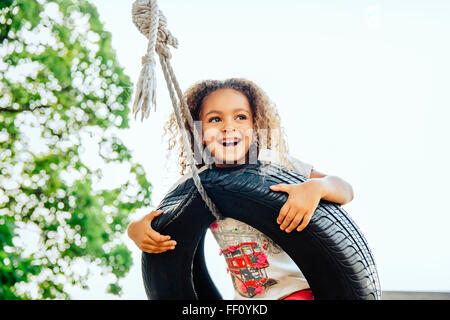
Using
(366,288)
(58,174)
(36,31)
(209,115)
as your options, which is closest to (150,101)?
(209,115)

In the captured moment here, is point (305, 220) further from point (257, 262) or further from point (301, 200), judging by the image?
point (257, 262)

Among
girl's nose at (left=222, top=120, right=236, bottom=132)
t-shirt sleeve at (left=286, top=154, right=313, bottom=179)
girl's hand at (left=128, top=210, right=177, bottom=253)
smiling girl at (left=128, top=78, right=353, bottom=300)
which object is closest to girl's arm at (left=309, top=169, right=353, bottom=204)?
smiling girl at (left=128, top=78, right=353, bottom=300)

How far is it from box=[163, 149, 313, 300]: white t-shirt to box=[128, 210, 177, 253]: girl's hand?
5.7 inches

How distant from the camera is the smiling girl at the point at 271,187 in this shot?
2.99ft

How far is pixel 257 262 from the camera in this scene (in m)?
1.04

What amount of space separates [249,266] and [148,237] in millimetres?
272

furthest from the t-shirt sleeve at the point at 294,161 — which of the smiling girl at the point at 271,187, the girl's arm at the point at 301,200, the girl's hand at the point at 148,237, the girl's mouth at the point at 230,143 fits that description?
the girl's hand at the point at 148,237

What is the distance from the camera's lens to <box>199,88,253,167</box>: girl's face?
1052 millimetres

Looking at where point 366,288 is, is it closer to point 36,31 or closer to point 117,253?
point 117,253

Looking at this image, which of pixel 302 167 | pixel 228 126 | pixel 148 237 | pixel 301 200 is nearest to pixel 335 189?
pixel 301 200

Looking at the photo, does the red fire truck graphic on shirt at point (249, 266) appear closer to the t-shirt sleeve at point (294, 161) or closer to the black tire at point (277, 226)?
the black tire at point (277, 226)

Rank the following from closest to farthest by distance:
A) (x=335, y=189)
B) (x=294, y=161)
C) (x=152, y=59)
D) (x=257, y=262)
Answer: (x=152, y=59) < (x=335, y=189) < (x=257, y=262) < (x=294, y=161)

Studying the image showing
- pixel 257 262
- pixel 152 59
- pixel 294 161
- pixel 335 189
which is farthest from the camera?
pixel 294 161

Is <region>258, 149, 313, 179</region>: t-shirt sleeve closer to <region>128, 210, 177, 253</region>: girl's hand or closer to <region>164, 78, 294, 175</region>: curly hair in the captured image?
<region>164, 78, 294, 175</region>: curly hair
